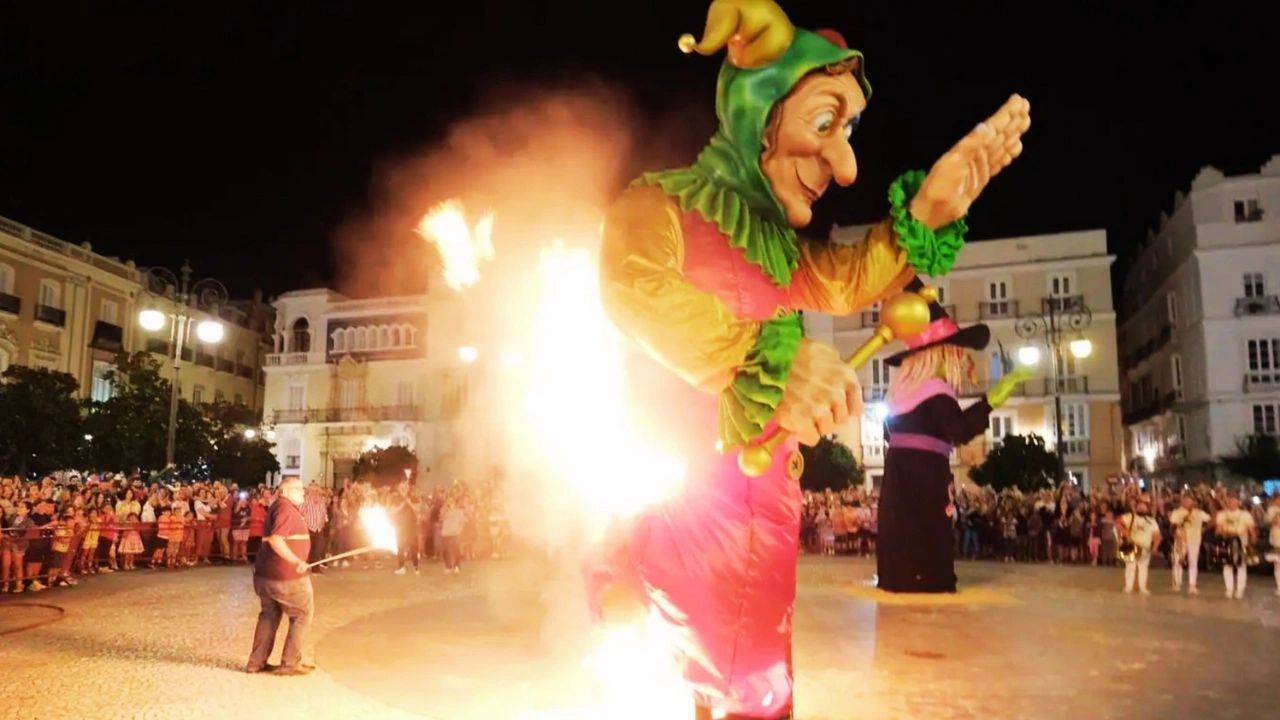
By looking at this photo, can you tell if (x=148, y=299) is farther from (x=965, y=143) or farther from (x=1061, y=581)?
(x=965, y=143)

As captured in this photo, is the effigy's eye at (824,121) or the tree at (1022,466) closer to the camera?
the effigy's eye at (824,121)

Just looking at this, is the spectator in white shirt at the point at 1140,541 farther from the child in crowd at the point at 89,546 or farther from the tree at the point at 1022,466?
the child in crowd at the point at 89,546

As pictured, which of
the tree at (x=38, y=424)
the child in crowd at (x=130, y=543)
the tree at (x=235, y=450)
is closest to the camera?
the child in crowd at (x=130, y=543)

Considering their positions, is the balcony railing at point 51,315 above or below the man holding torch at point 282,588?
above

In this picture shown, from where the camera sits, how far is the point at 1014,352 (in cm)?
3953

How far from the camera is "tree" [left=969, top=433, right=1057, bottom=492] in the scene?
1128 inches

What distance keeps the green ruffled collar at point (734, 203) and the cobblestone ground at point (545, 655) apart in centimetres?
216

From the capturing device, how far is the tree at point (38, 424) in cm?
2680

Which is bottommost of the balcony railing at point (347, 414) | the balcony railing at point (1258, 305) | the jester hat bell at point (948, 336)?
the jester hat bell at point (948, 336)

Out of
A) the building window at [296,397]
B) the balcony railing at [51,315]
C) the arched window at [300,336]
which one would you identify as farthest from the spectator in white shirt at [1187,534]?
the arched window at [300,336]

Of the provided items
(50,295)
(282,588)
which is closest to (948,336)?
(282,588)

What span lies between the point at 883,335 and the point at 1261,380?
40216 millimetres

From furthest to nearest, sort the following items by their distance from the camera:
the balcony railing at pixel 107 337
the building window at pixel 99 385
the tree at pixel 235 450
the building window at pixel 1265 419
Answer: the building window at pixel 99 385
the balcony railing at pixel 107 337
the building window at pixel 1265 419
the tree at pixel 235 450

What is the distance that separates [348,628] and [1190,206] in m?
39.8
